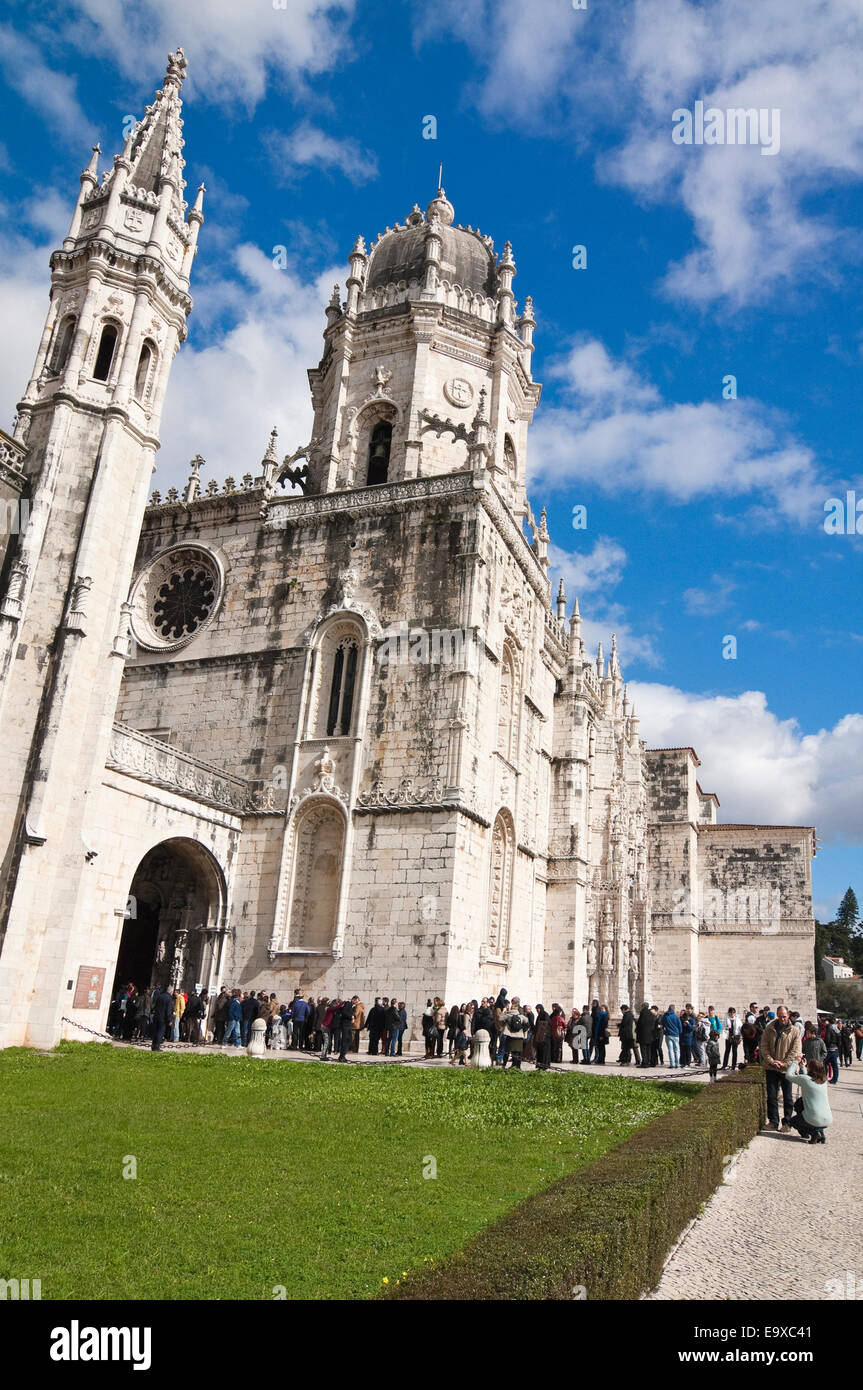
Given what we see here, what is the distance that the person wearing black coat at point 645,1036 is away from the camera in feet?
72.6

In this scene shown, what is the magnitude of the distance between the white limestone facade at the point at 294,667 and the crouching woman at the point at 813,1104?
31.5 ft

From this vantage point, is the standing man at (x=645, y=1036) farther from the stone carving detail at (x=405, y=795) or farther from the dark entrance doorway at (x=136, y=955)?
the dark entrance doorway at (x=136, y=955)

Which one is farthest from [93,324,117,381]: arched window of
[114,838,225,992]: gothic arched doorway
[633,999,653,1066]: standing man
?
[633,999,653,1066]: standing man

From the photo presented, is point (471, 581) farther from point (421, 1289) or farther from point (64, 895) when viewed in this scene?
point (421, 1289)

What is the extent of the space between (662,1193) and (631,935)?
123 ft

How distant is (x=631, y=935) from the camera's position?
43062 millimetres

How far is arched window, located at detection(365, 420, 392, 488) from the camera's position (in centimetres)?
2922

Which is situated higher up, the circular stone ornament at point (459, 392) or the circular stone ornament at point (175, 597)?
the circular stone ornament at point (459, 392)

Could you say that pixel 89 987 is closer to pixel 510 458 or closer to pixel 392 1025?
pixel 392 1025

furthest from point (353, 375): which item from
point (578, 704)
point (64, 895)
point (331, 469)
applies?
point (64, 895)

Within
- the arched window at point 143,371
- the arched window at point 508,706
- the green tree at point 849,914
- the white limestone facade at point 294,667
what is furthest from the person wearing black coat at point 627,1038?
the green tree at point 849,914

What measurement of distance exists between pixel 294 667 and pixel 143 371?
827 cm

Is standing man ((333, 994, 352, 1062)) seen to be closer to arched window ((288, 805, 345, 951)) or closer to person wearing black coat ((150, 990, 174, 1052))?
person wearing black coat ((150, 990, 174, 1052))

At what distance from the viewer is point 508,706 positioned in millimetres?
28844
